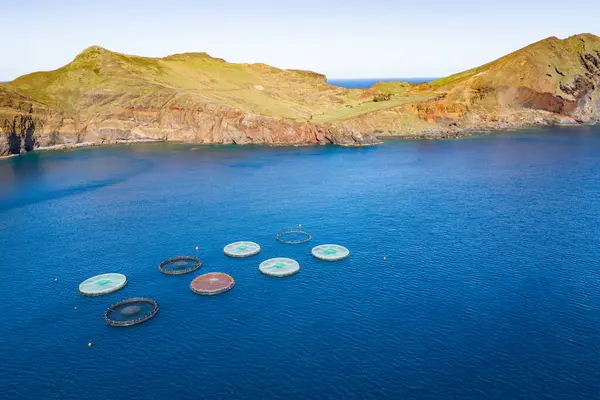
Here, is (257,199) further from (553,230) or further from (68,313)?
(553,230)

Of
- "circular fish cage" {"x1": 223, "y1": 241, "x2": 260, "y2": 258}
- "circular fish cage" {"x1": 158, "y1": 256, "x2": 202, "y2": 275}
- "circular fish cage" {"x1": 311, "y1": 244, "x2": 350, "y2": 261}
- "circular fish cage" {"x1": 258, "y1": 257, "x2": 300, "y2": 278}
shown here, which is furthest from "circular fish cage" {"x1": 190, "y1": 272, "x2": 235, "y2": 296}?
"circular fish cage" {"x1": 311, "y1": 244, "x2": 350, "y2": 261}

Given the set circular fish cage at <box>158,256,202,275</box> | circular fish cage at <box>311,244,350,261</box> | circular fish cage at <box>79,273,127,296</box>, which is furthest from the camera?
circular fish cage at <box>311,244,350,261</box>

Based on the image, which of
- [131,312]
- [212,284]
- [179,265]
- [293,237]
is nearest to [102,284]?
[131,312]

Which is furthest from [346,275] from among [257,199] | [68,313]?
[257,199]

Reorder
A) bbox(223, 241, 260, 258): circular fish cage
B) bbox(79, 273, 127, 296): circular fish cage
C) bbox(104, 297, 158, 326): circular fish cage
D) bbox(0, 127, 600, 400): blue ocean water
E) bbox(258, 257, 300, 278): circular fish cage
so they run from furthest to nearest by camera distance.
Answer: bbox(223, 241, 260, 258): circular fish cage, bbox(258, 257, 300, 278): circular fish cage, bbox(79, 273, 127, 296): circular fish cage, bbox(104, 297, 158, 326): circular fish cage, bbox(0, 127, 600, 400): blue ocean water

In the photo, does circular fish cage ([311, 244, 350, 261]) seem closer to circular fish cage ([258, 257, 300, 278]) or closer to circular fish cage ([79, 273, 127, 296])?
circular fish cage ([258, 257, 300, 278])

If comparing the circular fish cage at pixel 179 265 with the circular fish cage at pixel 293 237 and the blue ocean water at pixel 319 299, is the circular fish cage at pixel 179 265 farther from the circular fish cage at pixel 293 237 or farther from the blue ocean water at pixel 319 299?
the circular fish cage at pixel 293 237
